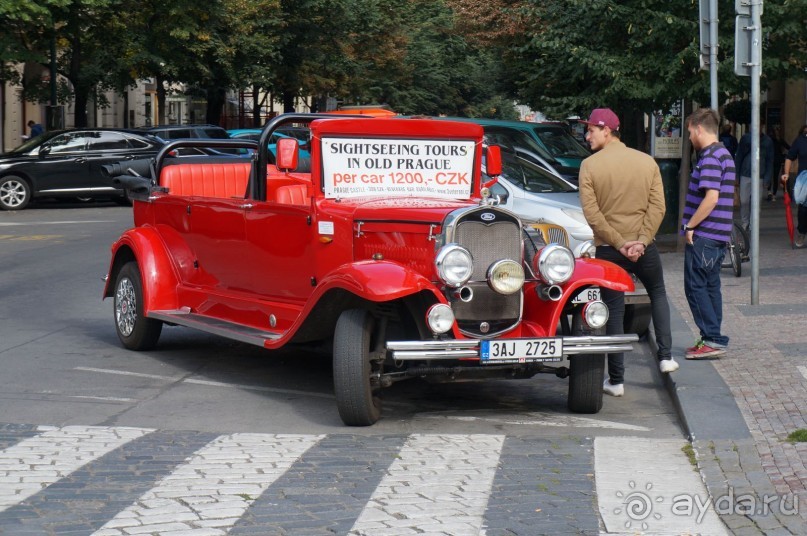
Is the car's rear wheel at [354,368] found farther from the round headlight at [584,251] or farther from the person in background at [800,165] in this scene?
the person in background at [800,165]

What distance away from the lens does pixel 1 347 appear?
10.8 m

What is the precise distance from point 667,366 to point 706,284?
83cm

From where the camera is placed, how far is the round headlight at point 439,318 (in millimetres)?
7594

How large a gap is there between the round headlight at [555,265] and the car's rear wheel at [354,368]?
1.10 metres

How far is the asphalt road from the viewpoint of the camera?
8.02m

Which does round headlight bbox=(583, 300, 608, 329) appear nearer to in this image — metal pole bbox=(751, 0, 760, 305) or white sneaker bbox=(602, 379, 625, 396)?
white sneaker bbox=(602, 379, 625, 396)

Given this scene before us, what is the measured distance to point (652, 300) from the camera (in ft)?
30.7

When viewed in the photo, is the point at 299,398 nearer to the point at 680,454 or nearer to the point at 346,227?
the point at 346,227

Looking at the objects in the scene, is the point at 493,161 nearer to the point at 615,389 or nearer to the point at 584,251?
the point at 584,251

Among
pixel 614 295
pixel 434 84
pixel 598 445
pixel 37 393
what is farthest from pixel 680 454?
pixel 434 84

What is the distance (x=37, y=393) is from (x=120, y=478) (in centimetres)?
267

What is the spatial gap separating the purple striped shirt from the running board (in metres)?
3.24
